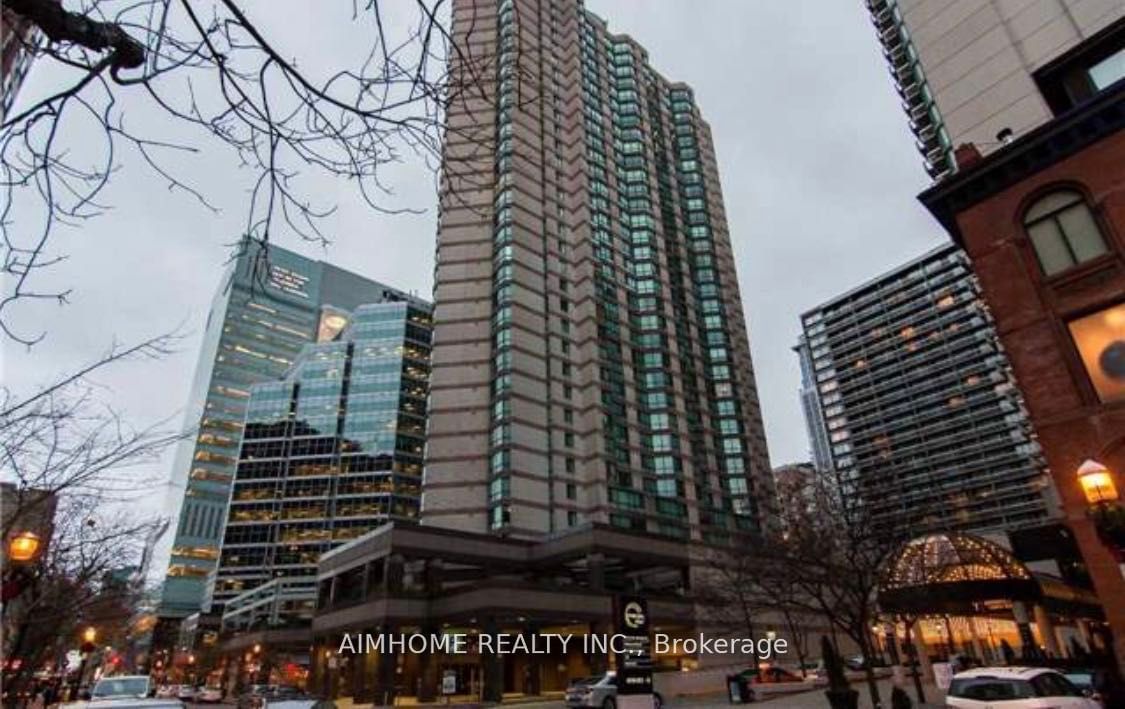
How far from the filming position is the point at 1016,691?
45.3ft

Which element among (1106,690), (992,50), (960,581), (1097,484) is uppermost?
(992,50)

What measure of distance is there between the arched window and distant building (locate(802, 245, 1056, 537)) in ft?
324

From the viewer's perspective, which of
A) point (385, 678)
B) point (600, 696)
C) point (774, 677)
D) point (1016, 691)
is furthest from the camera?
point (385, 678)

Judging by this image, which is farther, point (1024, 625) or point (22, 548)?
point (1024, 625)

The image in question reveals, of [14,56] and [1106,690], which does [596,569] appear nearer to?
[1106,690]

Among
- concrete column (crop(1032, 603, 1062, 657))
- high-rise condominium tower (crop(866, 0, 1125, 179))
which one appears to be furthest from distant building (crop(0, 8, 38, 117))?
concrete column (crop(1032, 603, 1062, 657))

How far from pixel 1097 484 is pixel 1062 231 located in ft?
29.8

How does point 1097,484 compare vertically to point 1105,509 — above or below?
above

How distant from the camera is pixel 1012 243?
18.0 meters

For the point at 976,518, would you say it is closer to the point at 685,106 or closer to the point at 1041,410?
the point at 685,106

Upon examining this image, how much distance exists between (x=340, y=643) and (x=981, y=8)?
66.5 m

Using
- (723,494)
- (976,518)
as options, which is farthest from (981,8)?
(976,518)

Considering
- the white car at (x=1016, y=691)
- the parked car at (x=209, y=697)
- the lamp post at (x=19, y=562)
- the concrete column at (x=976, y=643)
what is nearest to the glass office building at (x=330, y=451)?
the parked car at (x=209, y=697)

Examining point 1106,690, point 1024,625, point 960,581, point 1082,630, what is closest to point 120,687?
point 1106,690
